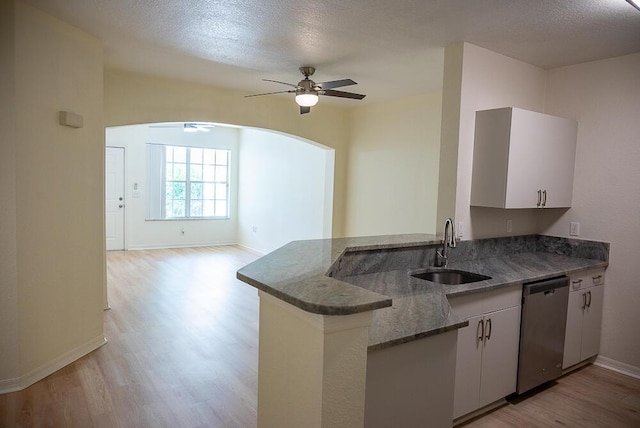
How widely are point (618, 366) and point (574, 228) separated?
1203mm

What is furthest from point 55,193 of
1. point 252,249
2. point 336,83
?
point 252,249

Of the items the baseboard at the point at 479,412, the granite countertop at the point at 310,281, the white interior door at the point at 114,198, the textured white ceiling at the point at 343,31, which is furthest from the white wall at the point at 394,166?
the white interior door at the point at 114,198

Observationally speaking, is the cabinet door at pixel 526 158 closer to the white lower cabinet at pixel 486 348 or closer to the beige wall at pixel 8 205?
the white lower cabinet at pixel 486 348

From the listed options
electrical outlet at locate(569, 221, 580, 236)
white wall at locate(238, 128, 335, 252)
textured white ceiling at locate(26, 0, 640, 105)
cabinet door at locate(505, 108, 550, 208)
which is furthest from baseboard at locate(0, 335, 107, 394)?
electrical outlet at locate(569, 221, 580, 236)

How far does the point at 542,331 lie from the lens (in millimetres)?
2980

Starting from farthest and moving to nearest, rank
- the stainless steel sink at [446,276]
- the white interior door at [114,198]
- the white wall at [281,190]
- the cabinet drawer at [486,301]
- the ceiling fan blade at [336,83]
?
1. the white interior door at [114,198]
2. the white wall at [281,190]
3. the ceiling fan blade at [336,83]
4. the stainless steel sink at [446,276]
5. the cabinet drawer at [486,301]

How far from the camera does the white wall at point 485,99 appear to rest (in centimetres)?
324

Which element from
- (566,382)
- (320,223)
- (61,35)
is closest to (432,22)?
(61,35)

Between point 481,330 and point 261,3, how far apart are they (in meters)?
2.49

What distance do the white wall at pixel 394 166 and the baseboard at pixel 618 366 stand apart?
2.14 meters

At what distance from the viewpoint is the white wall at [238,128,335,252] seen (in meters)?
6.84

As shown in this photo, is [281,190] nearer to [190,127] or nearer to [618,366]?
[190,127]

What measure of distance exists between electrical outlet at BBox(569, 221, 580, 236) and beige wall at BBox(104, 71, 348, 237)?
338 centimetres

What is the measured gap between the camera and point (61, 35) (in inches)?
120
